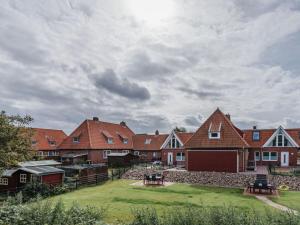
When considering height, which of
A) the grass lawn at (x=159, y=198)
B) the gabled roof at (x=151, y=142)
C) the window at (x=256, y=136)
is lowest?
the grass lawn at (x=159, y=198)

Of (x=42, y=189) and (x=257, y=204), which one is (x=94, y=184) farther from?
(x=257, y=204)

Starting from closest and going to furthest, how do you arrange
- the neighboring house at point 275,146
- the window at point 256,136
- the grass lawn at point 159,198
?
the grass lawn at point 159,198 < the neighboring house at point 275,146 < the window at point 256,136

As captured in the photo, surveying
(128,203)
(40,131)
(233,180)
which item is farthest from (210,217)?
(40,131)

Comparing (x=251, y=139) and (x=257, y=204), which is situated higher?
(x=251, y=139)

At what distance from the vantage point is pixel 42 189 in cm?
2812

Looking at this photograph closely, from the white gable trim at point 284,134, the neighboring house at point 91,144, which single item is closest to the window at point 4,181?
the neighboring house at point 91,144

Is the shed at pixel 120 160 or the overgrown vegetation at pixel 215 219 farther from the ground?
the overgrown vegetation at pixel 215 219

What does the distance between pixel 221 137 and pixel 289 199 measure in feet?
45.2

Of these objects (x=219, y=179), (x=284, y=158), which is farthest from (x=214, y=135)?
(x=284, y=158)

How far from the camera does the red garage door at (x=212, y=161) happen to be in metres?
35.2

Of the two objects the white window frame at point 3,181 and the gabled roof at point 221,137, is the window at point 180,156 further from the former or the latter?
the white window frame at point 3,181

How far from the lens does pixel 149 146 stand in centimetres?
5816

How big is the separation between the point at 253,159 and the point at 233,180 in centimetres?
1447

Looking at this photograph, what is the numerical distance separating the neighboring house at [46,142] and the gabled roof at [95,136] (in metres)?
2.94
